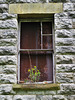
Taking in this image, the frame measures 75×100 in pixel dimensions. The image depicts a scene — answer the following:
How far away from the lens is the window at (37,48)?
5.13 meters

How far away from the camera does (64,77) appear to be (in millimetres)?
4766

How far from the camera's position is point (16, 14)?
201 inches

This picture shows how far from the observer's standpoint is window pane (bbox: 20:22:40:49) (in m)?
5.26

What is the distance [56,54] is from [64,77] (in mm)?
660

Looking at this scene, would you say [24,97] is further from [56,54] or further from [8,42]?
[8,42]

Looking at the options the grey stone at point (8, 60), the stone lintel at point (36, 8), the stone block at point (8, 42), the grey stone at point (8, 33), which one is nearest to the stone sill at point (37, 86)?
the grey stone at point (8, 60)

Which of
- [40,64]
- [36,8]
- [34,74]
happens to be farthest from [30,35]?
[34,74]

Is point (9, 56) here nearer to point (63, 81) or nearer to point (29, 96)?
point (29, 96)

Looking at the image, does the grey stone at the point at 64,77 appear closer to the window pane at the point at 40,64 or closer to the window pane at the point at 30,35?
the window pane at the point at 40,64

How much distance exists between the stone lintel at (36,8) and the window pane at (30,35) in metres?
0.42

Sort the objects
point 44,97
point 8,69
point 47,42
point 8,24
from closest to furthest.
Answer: point 44,97, point 8,69, point 8,24, point 47,42

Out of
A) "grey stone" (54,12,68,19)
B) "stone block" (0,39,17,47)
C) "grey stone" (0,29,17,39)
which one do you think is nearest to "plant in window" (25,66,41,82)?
"stone block" (0,39,17,47)

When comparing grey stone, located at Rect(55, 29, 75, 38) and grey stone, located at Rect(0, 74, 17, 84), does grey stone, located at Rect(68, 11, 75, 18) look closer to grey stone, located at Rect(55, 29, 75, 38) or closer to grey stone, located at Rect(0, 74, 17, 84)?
grey stone, located at Rect(55, 29, 75, 38)

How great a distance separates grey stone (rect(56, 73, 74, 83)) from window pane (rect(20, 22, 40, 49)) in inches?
42.5
